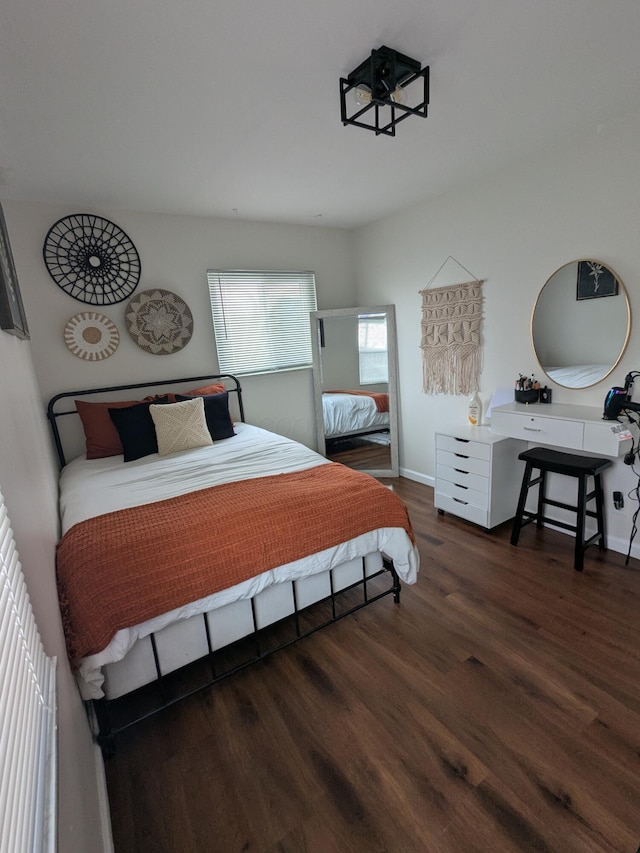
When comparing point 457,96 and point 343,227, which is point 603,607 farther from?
point 343,227

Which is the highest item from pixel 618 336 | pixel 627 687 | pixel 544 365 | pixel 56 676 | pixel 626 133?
pixel 626 133

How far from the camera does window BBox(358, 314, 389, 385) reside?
13.2 feet

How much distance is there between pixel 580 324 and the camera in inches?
104

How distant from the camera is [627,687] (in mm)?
1678

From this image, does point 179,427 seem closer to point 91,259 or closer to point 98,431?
point 98,431

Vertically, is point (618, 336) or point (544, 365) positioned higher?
point (618, 336)

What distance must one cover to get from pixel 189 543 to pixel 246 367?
2.51 meters

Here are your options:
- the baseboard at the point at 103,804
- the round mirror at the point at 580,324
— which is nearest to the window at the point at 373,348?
the round mirror at the point at 580,324

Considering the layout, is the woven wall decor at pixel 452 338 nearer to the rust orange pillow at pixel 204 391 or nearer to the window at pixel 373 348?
the window at pixel 373 348

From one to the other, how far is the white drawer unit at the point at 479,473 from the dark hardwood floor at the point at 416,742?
2.62ft

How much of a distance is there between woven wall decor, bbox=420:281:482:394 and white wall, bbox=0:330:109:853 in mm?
3016

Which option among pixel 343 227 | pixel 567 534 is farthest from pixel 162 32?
pixel 567 534

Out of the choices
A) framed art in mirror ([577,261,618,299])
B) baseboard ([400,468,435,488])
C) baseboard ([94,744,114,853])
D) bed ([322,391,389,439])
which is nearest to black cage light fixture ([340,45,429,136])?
framed art in mirror ([577,261,618,299])

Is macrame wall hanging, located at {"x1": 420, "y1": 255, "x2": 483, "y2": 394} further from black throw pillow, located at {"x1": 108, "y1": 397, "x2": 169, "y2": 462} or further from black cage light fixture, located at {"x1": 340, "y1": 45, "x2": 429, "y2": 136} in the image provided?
black throw pillow, located at {"x1": 108, "y1": 397, "x2": 169, "y2": 462}
